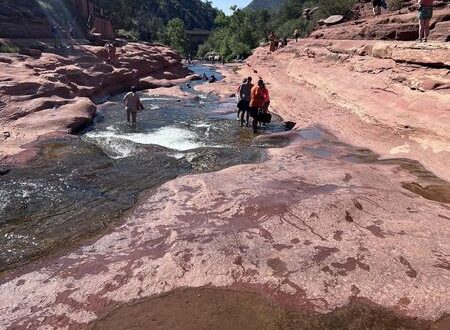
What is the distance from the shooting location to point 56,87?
1459 cm

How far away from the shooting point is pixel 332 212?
5898 millimetres

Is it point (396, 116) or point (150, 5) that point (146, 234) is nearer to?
point (396, 116)

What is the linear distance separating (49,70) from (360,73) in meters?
12.1

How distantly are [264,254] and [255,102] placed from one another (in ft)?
24.9

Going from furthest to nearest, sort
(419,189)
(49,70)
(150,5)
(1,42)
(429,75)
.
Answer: (150,5), (1,42), (49,70), (429,75), (419,189)

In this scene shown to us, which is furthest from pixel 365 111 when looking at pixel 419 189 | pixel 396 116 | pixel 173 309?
pixel 173 309

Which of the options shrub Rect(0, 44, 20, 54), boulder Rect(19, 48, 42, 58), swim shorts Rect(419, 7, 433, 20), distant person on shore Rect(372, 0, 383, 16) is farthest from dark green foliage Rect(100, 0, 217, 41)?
swim shorts Rect(419, 7, 433, 20)

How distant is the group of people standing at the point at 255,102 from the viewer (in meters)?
12.0

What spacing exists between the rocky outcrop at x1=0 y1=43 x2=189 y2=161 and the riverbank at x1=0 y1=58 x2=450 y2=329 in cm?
502

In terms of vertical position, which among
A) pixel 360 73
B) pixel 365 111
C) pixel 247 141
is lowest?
pixel 247 141

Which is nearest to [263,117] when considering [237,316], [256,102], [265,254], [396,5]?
[256,102]

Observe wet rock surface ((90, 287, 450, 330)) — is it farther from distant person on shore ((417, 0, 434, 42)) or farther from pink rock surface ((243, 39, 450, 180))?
distant person on shore ((417, 0, 434, 42))

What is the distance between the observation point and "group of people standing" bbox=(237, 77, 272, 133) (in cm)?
1202

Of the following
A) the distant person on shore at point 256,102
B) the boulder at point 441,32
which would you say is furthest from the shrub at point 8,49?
the boulder at point 441,32
